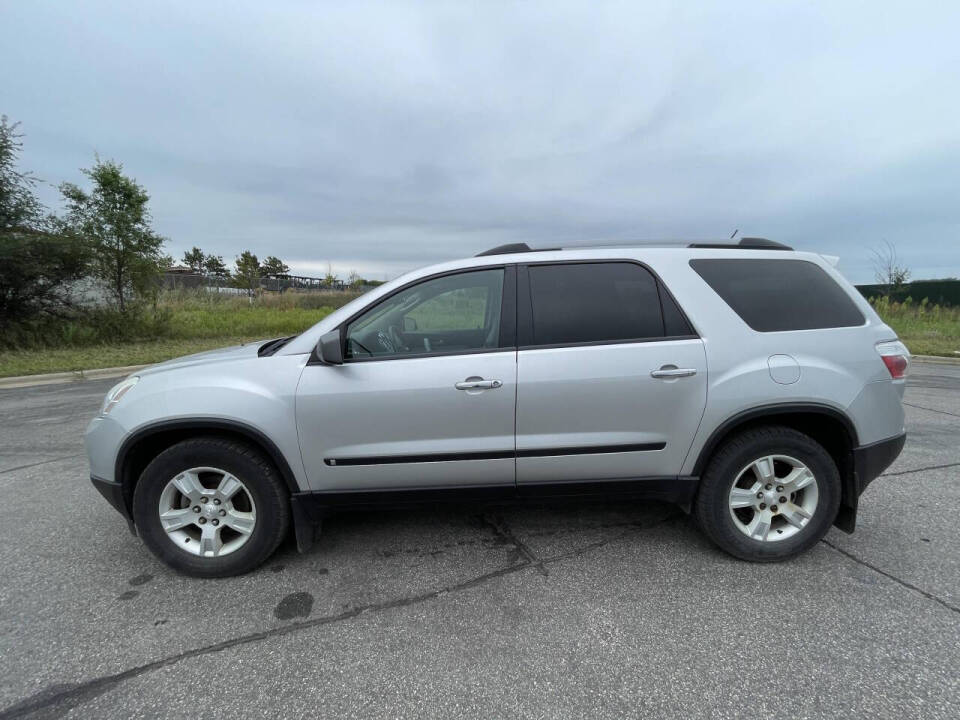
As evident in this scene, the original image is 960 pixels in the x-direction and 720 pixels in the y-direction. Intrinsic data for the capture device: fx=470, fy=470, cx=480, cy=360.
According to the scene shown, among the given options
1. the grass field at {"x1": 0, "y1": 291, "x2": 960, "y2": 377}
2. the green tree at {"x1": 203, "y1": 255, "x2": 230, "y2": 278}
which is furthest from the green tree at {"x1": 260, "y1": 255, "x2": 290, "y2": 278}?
the grass field at {"x1": 0, "y1": 291, "x2": 960, "y2": 377}

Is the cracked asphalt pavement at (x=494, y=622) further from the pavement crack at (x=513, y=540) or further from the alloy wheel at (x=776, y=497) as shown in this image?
the alloy wheel at (x=776, y=497)

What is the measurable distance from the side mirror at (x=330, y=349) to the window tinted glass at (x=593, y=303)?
1038mm

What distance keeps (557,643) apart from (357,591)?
→ 106cm

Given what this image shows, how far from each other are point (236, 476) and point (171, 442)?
1.55 feet

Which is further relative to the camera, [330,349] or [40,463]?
[40,463]

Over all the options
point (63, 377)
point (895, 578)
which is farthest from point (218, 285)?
point (895, 578)

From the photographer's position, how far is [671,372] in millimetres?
2488

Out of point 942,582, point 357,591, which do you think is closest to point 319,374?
point 357,591

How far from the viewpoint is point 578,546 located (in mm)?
2869

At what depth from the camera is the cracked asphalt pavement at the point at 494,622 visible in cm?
182

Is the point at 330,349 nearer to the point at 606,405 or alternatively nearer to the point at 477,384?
the point at 477,384

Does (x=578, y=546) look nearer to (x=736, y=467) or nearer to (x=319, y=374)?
(x=736, y=467)

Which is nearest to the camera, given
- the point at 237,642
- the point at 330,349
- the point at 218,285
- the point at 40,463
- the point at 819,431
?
the point at 237,642

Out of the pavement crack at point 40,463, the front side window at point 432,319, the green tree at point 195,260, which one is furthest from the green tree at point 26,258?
the green tree at point 195,260
